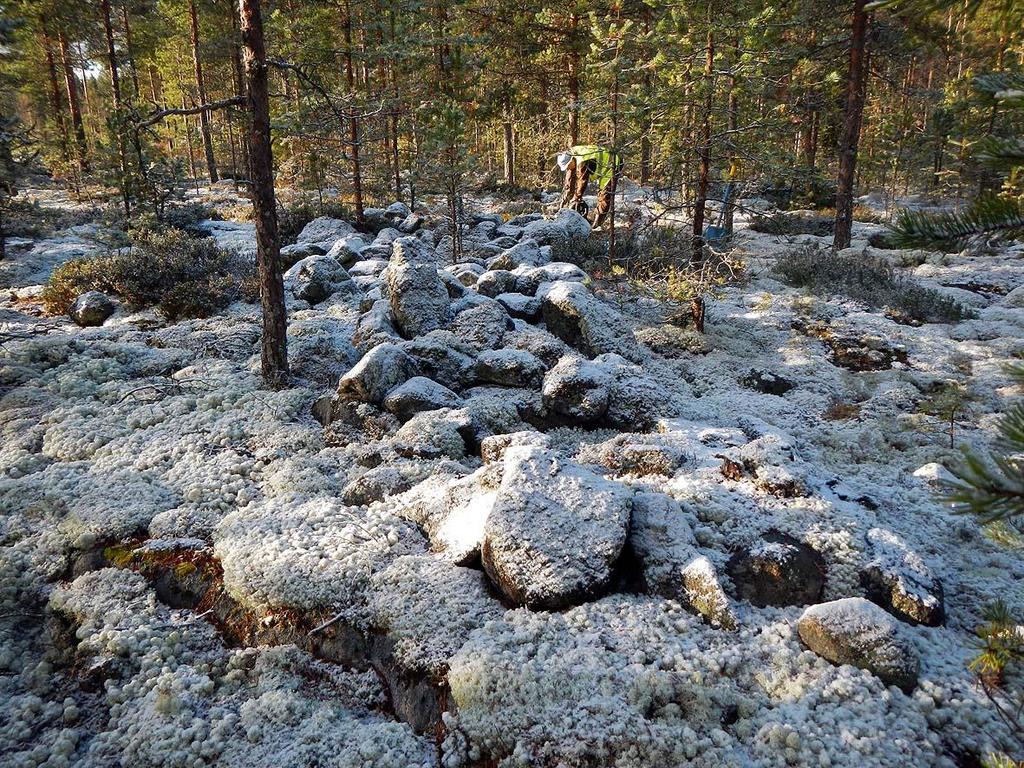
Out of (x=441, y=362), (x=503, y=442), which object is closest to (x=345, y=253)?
(x=441, y=362)

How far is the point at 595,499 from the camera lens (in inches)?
222

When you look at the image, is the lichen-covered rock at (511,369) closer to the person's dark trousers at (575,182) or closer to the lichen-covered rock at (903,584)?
the lichen-covered rock at (903,584)

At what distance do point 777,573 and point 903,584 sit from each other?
1.04m

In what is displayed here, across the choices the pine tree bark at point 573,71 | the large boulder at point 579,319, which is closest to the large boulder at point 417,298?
the large boulder at point 579,319

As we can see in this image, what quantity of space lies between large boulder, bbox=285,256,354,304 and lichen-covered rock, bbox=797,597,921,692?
1236 cm

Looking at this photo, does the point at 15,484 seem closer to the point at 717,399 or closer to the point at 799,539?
the point at 799,539

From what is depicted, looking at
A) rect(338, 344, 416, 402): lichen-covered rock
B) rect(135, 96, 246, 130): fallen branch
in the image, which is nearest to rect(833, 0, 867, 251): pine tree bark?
rect(338, 344, 416, 402): lichen-covered rock

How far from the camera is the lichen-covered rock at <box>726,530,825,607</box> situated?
5.28 m

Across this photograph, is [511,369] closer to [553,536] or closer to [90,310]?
[553,536]

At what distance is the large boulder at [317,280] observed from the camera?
1408cm

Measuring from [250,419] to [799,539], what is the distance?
7.39m

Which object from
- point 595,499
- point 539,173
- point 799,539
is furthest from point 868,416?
point 539,173

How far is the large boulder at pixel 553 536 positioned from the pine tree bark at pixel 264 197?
5.52 m

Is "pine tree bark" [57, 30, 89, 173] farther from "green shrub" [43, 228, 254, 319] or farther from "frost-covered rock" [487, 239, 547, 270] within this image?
"frost-covered rock" [487, 239, 547, 270]
